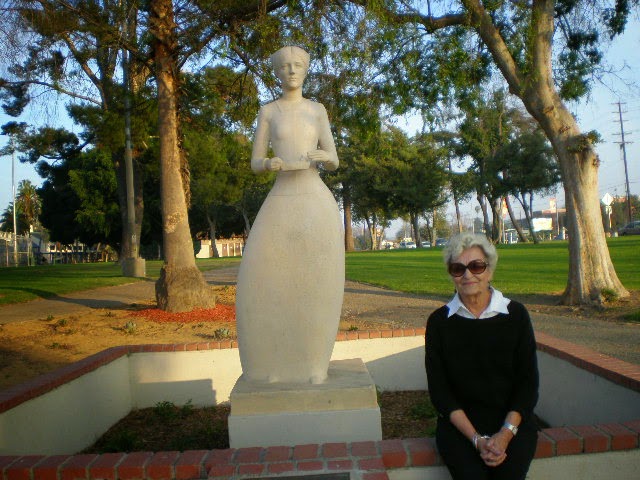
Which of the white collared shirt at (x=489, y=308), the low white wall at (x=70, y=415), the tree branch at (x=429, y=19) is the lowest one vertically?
the low white wall at (x=70, y=415)

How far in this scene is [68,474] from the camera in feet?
9.53

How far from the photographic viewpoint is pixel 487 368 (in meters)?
2.84

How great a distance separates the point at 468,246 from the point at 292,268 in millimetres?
1240

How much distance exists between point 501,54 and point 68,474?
10.2 m

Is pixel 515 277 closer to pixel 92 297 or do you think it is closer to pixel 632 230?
pixel 92 297

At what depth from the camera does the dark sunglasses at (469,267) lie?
2939mm

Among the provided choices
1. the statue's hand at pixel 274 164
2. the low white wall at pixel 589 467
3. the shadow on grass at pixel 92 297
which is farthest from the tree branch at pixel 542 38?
the shadow on grass at pixel 92 297

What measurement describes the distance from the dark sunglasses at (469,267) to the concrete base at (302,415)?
3.49 feet

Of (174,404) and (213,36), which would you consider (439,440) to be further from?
(213,36)

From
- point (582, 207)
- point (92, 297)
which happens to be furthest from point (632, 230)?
point (92, 297)

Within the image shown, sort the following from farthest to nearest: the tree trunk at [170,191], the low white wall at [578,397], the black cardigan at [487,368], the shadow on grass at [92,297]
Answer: the shadow on grass at [92,297] → the tree trunk at [170,191] → the low white wall at [578,397] → the black cardigan at [487,368]

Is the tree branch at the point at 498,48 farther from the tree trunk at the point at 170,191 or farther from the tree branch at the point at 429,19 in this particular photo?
the tree trunk at the point at 170,191

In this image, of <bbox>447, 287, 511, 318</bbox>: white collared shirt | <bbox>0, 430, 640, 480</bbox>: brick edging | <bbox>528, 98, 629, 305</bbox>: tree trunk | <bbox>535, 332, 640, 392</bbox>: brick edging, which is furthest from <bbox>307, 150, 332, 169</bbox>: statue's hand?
<bbox>528, 98, 629, 305</bbox>: tree trunk

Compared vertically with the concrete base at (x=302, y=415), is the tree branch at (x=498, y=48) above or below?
above
